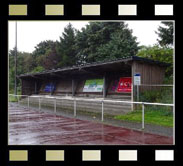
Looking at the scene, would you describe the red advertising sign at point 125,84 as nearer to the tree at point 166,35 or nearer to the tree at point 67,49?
the tree at point 166,35

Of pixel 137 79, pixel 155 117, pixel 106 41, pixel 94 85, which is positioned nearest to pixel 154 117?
pixel 155 117

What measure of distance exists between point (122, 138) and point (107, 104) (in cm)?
664

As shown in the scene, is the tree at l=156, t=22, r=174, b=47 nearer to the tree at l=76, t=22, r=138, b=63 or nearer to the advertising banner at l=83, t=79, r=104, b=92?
the tree at l=76, t=22, r=138, b=63

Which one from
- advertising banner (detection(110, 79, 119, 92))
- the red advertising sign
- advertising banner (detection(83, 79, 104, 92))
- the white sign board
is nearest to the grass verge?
the white sign board

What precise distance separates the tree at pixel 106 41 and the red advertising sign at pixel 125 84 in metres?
10.7

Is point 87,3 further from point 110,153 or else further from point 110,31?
point 110,31

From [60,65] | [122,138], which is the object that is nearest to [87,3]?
[122,138]

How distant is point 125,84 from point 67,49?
26.9 m

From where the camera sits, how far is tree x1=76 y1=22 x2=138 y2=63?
2439 centimetres

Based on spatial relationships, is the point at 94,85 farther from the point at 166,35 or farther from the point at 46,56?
the point at 46,56

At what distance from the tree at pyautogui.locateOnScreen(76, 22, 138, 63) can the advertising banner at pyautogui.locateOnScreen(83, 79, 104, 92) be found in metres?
8.40

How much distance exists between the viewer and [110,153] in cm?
302

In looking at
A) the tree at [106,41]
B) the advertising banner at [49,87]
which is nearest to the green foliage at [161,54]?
the tree at [106,41]

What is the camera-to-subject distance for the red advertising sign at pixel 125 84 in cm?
1297
